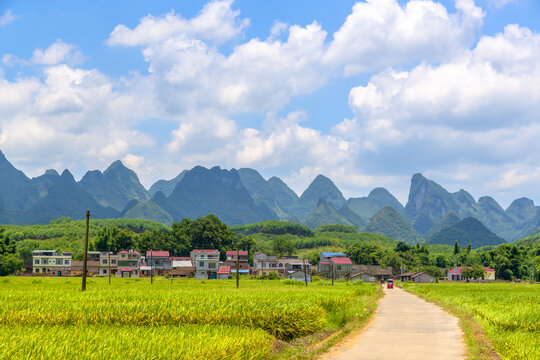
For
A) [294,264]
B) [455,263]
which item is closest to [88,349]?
[294,264]

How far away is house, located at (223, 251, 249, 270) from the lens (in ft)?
448

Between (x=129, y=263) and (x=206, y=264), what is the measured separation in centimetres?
2041

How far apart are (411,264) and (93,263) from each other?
328ft

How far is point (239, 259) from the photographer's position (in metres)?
136

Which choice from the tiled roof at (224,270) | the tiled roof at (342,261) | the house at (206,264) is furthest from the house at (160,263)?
the tiled roof at (342,261)

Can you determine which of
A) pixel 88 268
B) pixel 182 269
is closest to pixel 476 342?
pixel 182 269

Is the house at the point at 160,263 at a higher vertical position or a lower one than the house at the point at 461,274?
higher

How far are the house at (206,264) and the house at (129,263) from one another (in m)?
15.6

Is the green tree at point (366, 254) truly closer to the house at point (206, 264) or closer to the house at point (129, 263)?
the house at point (206, 264)

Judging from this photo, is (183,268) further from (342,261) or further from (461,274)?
(461,274)

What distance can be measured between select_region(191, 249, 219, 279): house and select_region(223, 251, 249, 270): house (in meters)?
12.5

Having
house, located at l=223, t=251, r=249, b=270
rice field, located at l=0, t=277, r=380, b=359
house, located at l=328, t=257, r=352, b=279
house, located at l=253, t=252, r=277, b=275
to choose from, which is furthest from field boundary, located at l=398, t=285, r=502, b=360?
house, located at l=253, t=252, r=277, b=275

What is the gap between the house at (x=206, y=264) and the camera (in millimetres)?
120812

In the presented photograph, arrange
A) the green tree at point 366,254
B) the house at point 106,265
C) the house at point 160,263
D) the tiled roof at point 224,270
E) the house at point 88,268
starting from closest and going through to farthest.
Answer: the tiled roof at point 224,270
the house at point 88,268
the house at point 106,265
the house at point 160,263
the green tree at point 366,254
